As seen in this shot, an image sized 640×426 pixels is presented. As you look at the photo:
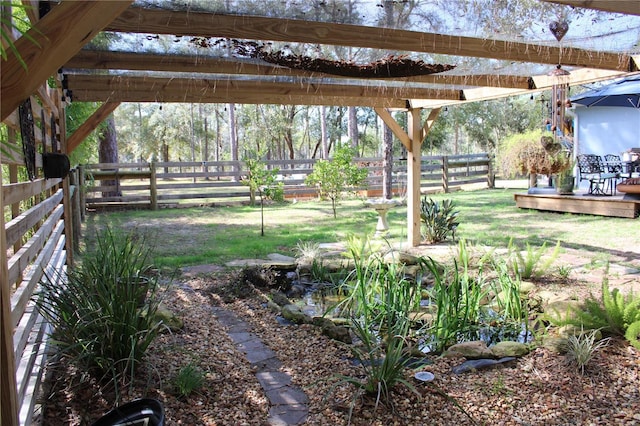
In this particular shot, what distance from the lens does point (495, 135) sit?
27.7m

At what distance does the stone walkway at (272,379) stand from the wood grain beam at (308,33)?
1861 millimetres

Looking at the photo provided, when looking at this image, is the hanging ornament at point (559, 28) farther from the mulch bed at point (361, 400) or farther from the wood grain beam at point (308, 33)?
the mulch bed at point (361, 400)

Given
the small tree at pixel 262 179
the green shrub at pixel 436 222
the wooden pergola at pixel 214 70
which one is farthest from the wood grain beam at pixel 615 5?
the small tree at pixel 262 179

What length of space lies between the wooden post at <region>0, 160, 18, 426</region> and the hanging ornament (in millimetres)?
3020

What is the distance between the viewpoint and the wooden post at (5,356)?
1329 mm

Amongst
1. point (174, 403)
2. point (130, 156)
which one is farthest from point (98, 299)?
point (130, 156)

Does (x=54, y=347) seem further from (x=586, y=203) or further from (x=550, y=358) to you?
(x=586, y=203)

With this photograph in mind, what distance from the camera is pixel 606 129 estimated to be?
1238 centimetres

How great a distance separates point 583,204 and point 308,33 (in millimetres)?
8046

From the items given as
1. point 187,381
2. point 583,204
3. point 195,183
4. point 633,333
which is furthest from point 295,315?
point 195,183

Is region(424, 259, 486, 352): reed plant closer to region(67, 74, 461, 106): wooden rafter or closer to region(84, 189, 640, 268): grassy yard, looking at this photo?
region(84, 189, 640, 268): grassy yard

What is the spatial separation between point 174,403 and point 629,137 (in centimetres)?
1292

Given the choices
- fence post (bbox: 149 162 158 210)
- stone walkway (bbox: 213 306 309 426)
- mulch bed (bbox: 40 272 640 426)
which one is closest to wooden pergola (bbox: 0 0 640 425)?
mulch bed (bbox: 40 272 640 426)

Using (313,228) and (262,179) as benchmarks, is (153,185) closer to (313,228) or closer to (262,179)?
(262,179)
